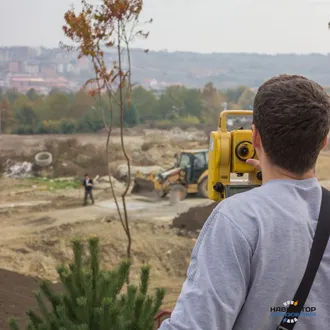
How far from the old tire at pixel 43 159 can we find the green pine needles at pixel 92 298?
89.6 ft

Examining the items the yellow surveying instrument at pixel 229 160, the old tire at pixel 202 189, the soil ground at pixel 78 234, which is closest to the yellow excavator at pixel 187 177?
the old tire at pixel 202 189

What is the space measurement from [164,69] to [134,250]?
296 feet

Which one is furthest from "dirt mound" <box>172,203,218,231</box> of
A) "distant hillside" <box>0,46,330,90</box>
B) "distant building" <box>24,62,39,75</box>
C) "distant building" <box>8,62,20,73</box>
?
"distant hillside" <box>0,46,330,90</box>

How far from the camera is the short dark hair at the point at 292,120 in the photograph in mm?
1681

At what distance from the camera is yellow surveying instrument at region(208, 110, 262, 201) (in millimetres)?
3027

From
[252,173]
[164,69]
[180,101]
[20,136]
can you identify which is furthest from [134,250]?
[164,69]

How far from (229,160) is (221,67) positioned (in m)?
109

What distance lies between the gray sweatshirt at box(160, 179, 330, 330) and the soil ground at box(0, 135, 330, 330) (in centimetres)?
862

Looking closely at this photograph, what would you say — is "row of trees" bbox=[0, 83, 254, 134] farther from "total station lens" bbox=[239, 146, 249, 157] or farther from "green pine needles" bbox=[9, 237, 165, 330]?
"total station lens" bbox=[239, 146, 249, 157]

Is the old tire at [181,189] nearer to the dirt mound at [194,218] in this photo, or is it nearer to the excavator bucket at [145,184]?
the excavator bucket at [145,184]

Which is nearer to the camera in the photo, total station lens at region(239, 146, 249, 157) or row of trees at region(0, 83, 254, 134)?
total station lens at region(239, 146, 249, 157)

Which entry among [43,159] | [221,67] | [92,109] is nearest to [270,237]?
[43,159]

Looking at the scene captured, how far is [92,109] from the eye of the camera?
46844mm

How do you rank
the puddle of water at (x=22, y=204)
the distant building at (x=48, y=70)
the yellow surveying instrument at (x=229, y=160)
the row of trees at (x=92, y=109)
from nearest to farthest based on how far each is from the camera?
the yellow surveying instrument at (x=229, y=160) < the puddle of water at (x=22, y=204) < the row of trees at (x=92, y=109) < the distant building at (x=48, y=70)
